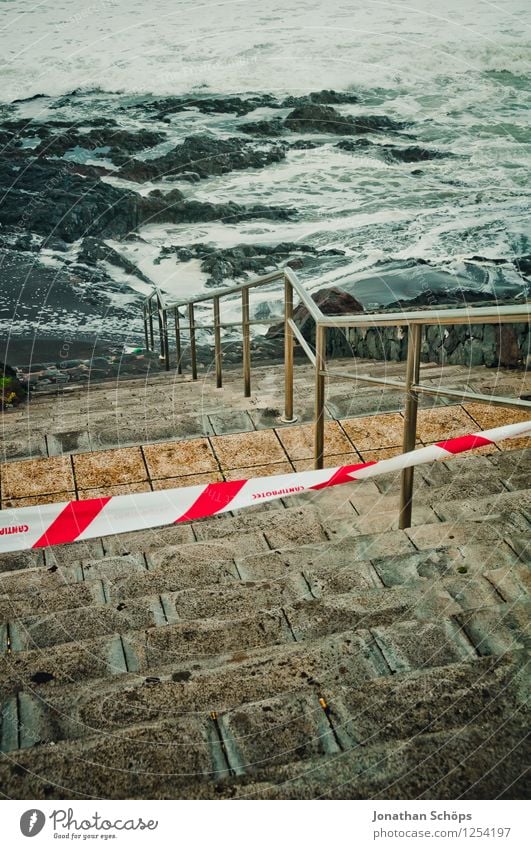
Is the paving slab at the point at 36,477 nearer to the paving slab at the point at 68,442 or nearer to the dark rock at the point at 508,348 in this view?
the paving slab at the point at 68,442

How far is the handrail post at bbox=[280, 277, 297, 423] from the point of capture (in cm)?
360

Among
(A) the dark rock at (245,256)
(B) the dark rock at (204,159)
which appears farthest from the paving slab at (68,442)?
(B) the dark rock at (204,159)

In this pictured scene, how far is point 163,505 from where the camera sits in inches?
92.1

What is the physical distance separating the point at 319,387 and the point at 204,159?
44.8ft

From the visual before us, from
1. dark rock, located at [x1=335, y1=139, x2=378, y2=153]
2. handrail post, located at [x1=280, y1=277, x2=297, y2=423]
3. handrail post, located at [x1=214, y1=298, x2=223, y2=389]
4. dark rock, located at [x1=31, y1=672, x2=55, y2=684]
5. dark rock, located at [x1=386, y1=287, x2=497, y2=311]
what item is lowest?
dark rock, located at [x1=386, y1=287, x2=497, y2=311]

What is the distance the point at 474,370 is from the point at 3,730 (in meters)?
4.02

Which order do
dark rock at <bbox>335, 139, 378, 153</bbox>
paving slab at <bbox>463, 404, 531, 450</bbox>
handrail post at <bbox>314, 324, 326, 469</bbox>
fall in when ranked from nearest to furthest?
1. handrail post at <bbox>314, 324, 326, 469</bbox>
2. paving slab at <bbox>463, 404, 531, 450</bbox>
3. dark rock at <bbox>335, 139, 378, 153</bbox>

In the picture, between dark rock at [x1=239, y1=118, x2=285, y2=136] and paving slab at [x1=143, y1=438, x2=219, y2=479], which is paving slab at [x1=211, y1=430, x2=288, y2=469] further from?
dark rock at [x1=239, y1=118, x2=285, y2=136]

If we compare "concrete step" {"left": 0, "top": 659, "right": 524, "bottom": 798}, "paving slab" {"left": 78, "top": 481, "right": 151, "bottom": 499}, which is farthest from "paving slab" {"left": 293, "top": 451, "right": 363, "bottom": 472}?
"concrete step" {"left": 0, "top": 659, "right": 524, "bottom": 798}

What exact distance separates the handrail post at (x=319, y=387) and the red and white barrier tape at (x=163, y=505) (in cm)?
66

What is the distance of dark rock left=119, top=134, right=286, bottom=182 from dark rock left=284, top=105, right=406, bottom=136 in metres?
1.08

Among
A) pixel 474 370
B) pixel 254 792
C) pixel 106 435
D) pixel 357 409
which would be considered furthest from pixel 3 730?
pixel 474 370
